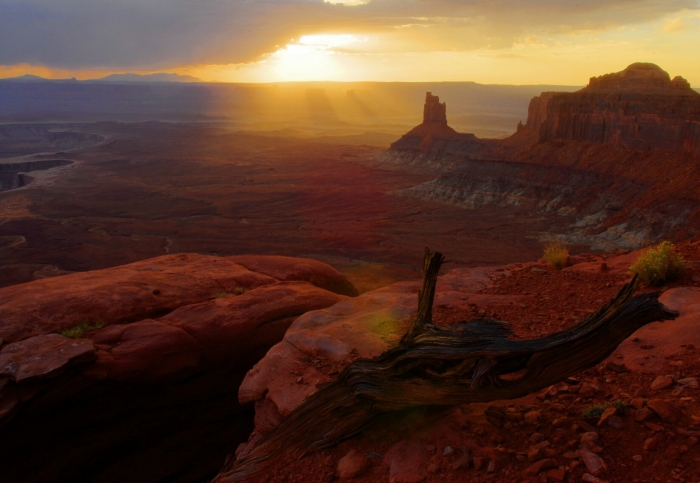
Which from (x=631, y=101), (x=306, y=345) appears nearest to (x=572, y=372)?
(x=306, y=345)

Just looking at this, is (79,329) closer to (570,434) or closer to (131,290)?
(131,290)

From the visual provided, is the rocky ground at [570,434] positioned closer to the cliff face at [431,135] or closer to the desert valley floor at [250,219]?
the desert valley floor at [250,219]

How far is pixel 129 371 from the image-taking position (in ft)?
34.2

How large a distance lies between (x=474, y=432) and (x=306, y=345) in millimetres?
3896

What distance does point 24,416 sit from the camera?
9258 millimetres

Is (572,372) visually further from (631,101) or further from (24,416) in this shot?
(631,101)

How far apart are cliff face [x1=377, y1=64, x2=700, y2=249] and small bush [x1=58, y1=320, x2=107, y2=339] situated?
34.5 metres

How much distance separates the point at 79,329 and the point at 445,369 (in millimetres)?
8874

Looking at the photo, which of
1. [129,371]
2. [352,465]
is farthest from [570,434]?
[129,371]

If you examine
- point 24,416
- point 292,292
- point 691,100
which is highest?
point 691,100

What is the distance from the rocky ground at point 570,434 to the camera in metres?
4.11

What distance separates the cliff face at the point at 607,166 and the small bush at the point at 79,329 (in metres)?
34.5

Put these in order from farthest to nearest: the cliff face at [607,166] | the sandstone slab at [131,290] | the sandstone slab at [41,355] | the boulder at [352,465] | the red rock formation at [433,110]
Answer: the red rock formation at [433,110] → the cliff face at [607,166] → the sandstone slab at [131,290] → the sandstone slab at [41,355] → the boulder at [352,465]

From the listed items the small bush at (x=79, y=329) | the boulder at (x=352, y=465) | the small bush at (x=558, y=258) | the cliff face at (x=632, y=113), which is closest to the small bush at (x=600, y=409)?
the boulder at (x=352, y=465)
